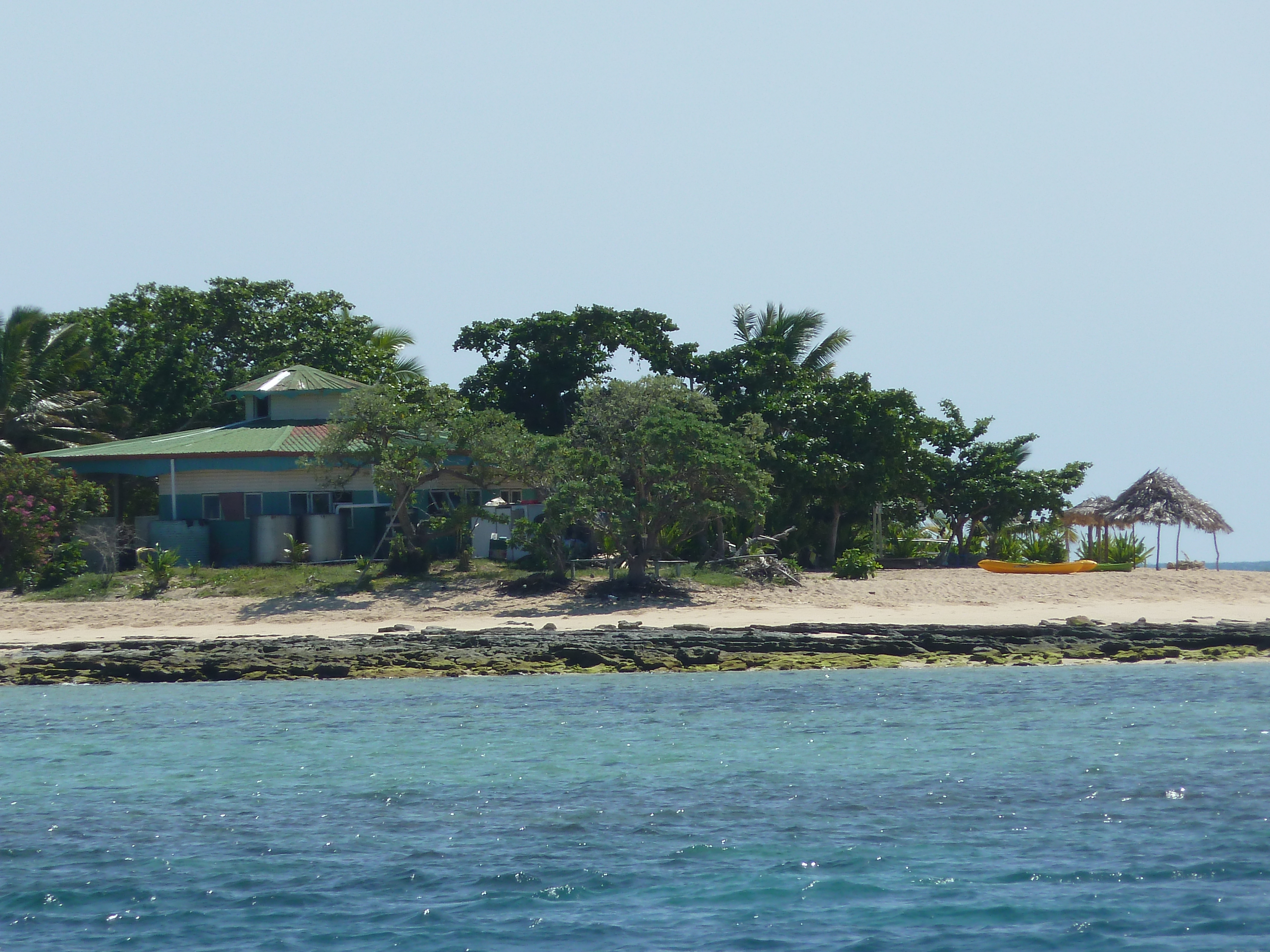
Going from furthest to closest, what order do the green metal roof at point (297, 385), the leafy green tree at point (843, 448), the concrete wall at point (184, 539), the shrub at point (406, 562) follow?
the green metal roof at point (297, 385) < the leafy green tree at point (843, 448) < the concrete wall at point (184, 539) < the shrub at point (406, 562)

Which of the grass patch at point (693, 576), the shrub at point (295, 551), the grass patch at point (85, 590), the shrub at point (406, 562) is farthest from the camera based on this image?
the shrub at point (295, 551)

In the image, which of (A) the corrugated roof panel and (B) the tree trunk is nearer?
(A) the corrugated roof panel

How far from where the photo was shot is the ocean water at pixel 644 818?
32.2 feet

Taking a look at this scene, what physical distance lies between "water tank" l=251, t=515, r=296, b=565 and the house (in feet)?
0.07

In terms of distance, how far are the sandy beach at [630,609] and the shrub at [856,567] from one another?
25.0 inches

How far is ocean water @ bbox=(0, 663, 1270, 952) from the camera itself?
32.2 feet

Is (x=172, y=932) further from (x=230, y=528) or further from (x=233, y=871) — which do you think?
(x=230, y=528)

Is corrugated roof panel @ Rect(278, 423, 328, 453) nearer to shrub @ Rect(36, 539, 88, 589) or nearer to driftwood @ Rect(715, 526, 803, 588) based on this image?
shrub @ Rect(36, 539, 88, 589)

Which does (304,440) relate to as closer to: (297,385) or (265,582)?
(297,385)

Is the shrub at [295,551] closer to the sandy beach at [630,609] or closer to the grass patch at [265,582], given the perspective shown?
the grass patch at [265,582]

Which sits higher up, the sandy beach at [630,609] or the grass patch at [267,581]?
the grass patch at [267,581]

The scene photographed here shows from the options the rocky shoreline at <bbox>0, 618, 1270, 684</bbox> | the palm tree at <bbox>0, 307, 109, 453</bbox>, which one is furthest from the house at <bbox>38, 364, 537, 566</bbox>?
the rocky shoreline at <bbox>0, 618, 1270, 684</bbox>

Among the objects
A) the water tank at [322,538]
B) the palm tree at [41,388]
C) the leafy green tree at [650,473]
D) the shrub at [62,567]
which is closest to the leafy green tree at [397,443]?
the water tank at [322,538]

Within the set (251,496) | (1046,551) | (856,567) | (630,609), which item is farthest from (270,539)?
(1046,551)
